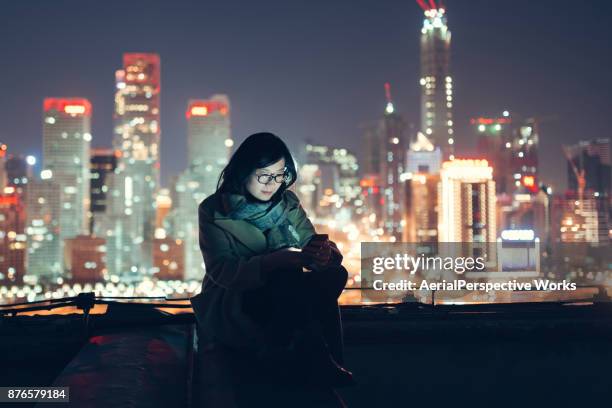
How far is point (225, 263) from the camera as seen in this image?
2.63m

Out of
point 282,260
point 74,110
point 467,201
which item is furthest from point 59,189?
point 282,260

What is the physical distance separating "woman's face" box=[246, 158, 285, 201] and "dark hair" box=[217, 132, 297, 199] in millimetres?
17

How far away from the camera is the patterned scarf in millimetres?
2789

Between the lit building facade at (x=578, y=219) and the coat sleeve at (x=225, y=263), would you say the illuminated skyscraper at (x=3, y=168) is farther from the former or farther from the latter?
the coat sleeve at (x=225, y=263)

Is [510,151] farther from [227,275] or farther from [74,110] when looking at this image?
[227,275]

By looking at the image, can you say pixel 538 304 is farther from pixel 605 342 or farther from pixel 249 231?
pixel 249 231

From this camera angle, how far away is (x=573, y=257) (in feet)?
187

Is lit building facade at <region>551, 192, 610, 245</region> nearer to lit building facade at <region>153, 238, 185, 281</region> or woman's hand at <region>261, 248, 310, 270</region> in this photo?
lit building facade at <region>153, 238, 185, 281</region>

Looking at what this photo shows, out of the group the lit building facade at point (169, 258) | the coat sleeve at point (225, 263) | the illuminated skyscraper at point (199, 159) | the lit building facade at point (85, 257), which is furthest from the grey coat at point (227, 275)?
the illuminated skyscraper at point (199, 159)

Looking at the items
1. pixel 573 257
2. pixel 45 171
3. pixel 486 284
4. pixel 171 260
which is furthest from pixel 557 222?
pixel 486 284

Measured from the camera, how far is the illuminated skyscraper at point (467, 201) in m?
63.3

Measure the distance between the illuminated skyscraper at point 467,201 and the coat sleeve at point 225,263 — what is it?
60606 millimetres

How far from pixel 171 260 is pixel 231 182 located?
87.9 meters

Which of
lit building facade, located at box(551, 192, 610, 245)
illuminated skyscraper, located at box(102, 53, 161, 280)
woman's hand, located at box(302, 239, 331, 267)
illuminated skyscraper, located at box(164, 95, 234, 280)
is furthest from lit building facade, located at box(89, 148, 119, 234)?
woman's hand, located at box(302, 239, 331, 267)
